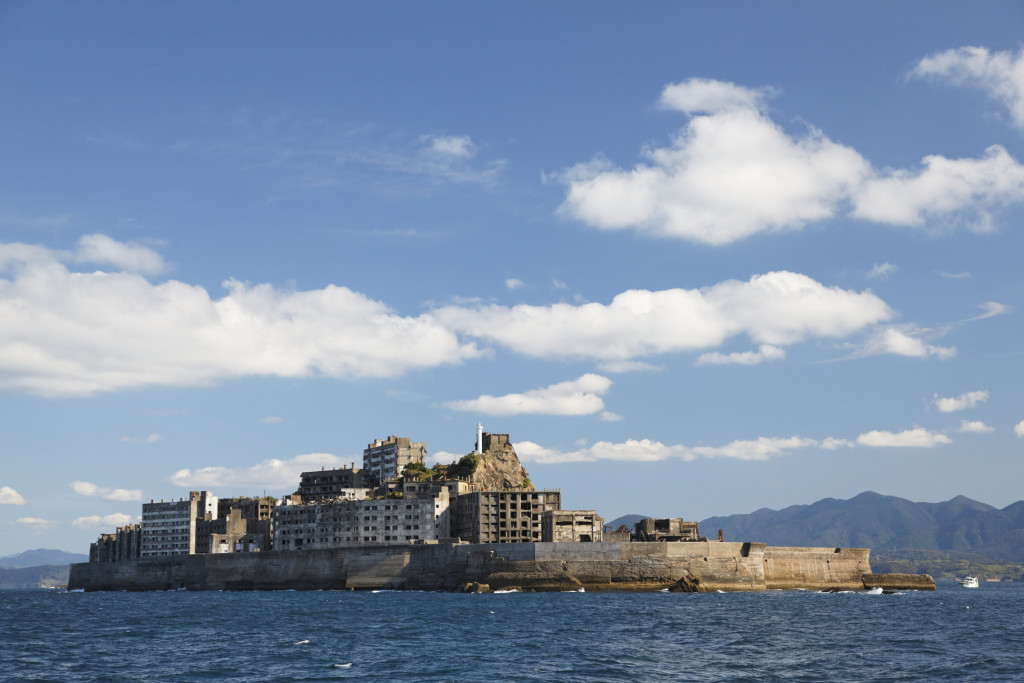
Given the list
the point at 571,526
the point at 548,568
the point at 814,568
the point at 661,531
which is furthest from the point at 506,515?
the point at 814,568

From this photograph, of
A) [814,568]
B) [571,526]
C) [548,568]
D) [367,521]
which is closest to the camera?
[548,568]

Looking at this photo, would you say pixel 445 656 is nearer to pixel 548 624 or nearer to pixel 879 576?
pixel 548 624

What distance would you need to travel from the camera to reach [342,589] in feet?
509

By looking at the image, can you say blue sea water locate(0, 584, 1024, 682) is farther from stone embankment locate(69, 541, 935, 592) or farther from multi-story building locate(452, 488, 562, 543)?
multi-story building locate(452, 488, 562, 543)

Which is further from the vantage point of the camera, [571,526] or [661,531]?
[661,531]

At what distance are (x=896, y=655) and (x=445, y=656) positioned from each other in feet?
91.2

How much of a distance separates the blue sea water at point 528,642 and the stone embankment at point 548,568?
18.2 meters

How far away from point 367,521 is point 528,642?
111 metres

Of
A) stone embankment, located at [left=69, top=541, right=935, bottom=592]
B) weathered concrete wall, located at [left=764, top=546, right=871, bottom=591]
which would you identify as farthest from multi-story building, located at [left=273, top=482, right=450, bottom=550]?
weathered concrete wall, located at [left=764, top=546, right=871, bottom=591]

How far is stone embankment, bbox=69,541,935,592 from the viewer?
133500mm

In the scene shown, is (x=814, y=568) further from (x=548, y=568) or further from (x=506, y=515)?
(x=506, y=515)

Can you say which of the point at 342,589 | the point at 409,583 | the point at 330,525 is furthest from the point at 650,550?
the point at 330,525

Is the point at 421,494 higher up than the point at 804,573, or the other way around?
the point at 421,494

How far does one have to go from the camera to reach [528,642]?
6944 cm
